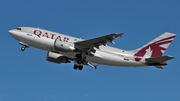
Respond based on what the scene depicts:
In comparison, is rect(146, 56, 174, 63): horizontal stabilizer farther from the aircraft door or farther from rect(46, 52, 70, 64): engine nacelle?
rect(46, 52, 70, 64): engine nacelle

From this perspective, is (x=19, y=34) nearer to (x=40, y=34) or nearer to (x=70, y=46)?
(x=40, y=34)

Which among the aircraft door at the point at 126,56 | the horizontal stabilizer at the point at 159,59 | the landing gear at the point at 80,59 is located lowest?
the landing gear at the point at 80,59

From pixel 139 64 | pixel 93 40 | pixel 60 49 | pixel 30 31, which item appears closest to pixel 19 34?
pixel 30 31

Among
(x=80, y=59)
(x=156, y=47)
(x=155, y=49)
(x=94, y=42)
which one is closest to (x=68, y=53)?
(x=80, y=59)

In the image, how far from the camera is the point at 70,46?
169 ft

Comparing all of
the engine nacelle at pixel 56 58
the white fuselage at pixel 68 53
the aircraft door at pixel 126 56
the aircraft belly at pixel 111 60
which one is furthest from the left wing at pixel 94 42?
the engine nacelle at pixel 56 58

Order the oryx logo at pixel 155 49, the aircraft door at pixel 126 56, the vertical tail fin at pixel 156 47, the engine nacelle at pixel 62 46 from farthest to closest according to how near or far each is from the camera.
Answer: the vertical tail fin at pixel 156 47, the oryx logo at pixel 155 49, the aircraft door at pixel 126 56, the engine nacelle at pixel 62 46

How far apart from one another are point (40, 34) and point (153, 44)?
52.4ft

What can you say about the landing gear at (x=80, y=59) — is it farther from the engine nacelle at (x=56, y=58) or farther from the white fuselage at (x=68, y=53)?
the engine nacelle at (x=56, y=58)

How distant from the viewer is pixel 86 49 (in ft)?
172

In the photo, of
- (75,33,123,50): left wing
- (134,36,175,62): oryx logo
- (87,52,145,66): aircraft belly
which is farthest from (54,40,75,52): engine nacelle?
(134,36,175,62): oryx logo

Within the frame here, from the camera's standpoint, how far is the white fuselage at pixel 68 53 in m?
51.0

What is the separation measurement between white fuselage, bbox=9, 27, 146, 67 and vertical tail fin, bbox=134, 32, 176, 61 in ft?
3.86

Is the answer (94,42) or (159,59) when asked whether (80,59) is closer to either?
(94,42)
